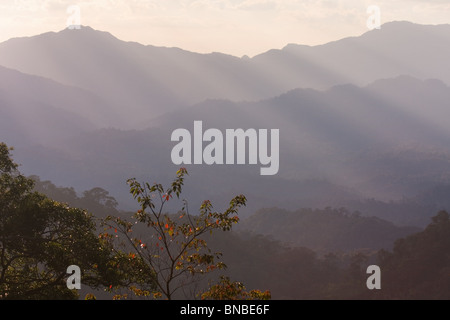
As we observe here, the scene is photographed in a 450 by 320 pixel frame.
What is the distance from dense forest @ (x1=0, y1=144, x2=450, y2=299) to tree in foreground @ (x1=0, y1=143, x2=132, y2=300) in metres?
0.03

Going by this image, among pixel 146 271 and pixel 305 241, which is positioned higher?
pixel 305 241

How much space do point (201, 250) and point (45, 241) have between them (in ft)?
148

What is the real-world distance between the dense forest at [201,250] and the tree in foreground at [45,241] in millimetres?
29

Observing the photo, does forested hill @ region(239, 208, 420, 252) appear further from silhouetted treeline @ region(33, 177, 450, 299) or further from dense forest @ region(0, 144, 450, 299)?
silhouetted treeline @ region(33, 177, 450, 299)

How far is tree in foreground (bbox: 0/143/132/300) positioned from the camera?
14648 millimetres

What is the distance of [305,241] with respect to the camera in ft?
359

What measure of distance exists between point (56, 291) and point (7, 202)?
2962mm

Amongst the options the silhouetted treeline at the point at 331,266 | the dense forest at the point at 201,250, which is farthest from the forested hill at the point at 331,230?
the silhouetted treeline at the point at 331,266

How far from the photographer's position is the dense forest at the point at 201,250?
12.0m

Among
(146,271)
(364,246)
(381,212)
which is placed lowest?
(146,271)

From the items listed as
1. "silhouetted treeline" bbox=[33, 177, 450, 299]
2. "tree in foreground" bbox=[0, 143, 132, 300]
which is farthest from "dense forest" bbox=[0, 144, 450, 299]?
"silhouetted treeline" bbox=[33, 177, 450, 299]

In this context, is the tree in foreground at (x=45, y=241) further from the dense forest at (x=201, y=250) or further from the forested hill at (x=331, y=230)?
the forested hill at (x=331, y=230)

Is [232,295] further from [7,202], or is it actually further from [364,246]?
[364,246]

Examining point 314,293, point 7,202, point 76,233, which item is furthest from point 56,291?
point 314,293
